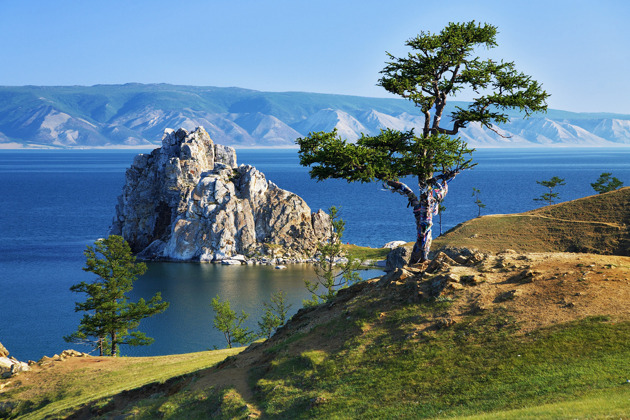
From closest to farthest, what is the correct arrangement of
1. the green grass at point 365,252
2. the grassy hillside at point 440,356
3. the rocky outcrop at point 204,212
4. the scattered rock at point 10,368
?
1. the grassy hillside at point 440,356
2. the scattered rock at point 10,368
3. the green grass at point 365,252
4. the rocky outcrop at point 204,212

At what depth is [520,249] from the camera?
48531 millimetres

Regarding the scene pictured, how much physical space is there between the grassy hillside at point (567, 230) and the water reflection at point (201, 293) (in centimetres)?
3409

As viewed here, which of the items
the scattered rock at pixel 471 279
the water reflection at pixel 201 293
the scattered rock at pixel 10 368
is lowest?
the water reflection at pixel 201 293

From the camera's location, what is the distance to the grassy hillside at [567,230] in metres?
44.1

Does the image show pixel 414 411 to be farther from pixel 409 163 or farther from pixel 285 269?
pixel 285 269

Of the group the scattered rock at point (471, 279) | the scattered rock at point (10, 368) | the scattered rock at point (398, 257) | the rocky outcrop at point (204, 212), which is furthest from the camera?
the rocky outcrop at point (204, 212)

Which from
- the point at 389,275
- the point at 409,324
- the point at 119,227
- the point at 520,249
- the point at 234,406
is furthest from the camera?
the point at 119,227

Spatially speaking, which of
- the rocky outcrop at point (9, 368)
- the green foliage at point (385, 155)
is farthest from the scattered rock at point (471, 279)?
the rocky outcrop at point (9, 368)

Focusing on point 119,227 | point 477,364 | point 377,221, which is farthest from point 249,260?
point 477,364

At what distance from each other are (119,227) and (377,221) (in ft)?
256

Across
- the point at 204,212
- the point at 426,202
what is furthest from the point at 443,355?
the point at 204,212

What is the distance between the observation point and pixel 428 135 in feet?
104

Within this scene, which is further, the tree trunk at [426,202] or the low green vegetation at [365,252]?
the low green vegetation at [365,252]

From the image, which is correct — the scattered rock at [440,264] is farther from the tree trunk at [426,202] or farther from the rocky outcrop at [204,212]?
the rocky outcrop at [204,212]
